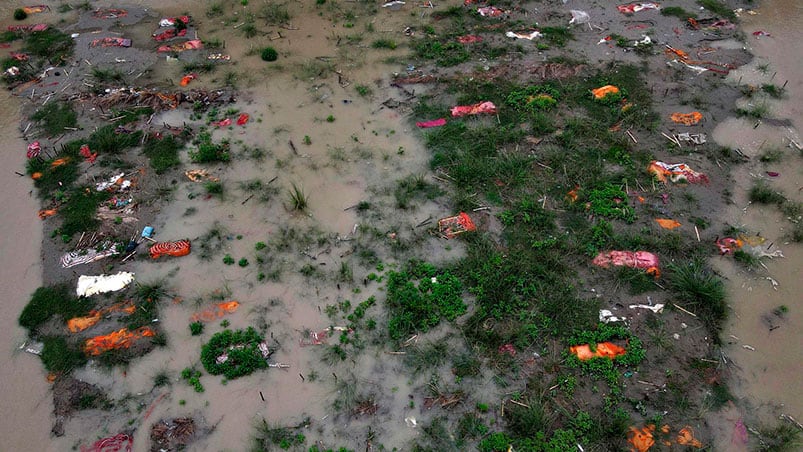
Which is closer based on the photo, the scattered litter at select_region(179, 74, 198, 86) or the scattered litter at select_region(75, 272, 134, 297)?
the scattered litter at select_region(75, 272, 134, 297)

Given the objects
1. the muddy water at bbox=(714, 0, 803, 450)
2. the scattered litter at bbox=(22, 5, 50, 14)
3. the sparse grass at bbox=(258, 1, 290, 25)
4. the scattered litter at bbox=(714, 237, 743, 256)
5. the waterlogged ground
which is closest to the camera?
the waterlogged ground

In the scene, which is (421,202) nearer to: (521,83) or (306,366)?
(306,366)

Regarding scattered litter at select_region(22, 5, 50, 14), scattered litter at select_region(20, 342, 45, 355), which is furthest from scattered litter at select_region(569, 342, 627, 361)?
scattered litter at select_region(22, 5, 50, 14)

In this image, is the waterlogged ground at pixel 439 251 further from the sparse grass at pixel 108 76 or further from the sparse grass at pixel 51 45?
the sparse grass at pixel 51 45

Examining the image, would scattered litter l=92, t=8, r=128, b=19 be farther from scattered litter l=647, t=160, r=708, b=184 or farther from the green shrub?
scattered litter l=647, t=160, r=708, b=184

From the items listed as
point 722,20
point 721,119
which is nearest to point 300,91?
point 721,119

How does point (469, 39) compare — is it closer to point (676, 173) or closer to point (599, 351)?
point (676, 173)

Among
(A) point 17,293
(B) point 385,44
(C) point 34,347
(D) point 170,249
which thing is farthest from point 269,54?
(C) point 34,347
